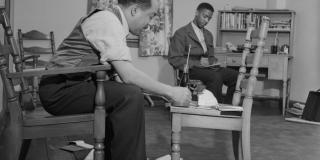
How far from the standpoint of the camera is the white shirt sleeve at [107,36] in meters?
1.89

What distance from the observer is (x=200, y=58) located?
15.3 feet

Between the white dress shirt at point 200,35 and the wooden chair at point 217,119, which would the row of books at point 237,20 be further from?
the wooden chair at point 217,119

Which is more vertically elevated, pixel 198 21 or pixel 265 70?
pixel 198 21

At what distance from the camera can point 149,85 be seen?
77.5 inches

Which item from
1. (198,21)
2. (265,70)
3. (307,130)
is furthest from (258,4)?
(307,130)

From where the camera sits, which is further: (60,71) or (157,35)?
(157,35)

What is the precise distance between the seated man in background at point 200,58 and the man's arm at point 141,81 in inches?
92.5

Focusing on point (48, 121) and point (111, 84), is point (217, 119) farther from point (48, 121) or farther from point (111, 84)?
point (48, 121)

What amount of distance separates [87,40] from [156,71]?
12.5 ft

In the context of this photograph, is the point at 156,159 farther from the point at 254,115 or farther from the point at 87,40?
the point at 254,115

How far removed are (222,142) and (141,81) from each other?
5.97 ft

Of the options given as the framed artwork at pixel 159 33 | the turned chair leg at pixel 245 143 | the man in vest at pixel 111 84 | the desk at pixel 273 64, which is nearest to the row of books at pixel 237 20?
the desk at pixel 273 64

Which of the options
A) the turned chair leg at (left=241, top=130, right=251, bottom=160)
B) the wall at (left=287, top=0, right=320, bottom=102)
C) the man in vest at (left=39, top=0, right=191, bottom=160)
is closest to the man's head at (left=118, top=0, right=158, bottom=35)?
the man in vest at (left=39, top=0, right=191, bottom=160)

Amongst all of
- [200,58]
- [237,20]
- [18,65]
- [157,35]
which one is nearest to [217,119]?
[18,65]
